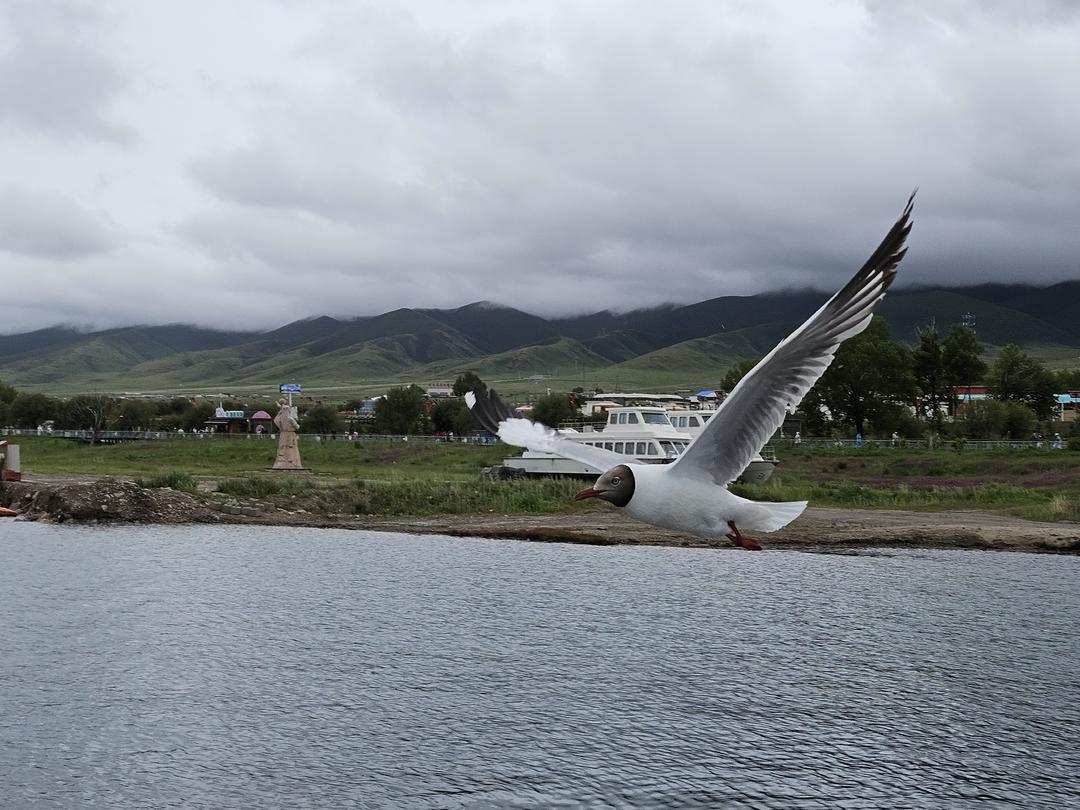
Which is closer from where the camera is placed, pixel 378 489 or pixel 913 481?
pixel 378 489

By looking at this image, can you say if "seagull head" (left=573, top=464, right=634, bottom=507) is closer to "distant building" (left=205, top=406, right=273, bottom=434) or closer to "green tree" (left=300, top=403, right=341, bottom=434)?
"green tree" (left=300, top=403, right=341, bottom=434)

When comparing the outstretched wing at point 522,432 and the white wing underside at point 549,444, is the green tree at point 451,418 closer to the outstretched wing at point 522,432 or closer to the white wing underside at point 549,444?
the outstretched wing at point 522,432

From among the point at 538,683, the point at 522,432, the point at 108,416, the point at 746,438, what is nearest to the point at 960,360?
the point at 538,683

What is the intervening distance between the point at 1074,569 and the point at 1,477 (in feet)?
176

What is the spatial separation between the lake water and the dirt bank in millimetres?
2391

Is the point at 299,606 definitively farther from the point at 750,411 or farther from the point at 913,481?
the point at 913,481

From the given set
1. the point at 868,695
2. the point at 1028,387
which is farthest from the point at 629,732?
the point at 1028,387

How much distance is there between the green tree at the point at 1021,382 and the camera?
385 ft

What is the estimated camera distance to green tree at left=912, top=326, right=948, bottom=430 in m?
108

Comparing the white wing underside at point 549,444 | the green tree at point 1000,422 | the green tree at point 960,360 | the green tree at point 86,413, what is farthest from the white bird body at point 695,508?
the green tree at point 86,413

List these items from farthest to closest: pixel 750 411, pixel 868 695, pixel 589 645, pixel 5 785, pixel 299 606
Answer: pixel 299 606 < pixel 589 645 < pixel 868 695 < pixel 5 785 < pixel 750 411

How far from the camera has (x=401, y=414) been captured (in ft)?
381

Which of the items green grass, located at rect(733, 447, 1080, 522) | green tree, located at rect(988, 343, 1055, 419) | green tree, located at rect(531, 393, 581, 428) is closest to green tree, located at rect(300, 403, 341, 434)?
green tree, located at rect(531, 393, 581, 428)

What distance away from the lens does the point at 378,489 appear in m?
56.0
